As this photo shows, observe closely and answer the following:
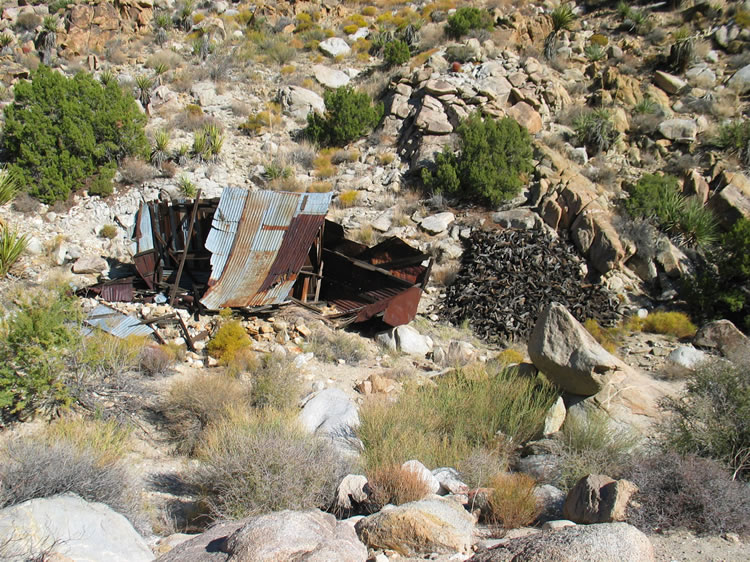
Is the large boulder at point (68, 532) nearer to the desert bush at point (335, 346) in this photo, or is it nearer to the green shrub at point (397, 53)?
the desert bush at point (335, 346)

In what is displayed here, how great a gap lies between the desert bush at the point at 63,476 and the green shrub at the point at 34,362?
1204 millimetres

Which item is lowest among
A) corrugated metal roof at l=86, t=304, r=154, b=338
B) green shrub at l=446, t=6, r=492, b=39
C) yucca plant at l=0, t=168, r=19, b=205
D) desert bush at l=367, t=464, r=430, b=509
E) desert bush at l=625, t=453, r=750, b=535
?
corrugated metal roof at l=86, t=304, r=154, b=338

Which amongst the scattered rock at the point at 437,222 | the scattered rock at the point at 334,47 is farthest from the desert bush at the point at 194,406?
the scattered rock at the point at 334,47

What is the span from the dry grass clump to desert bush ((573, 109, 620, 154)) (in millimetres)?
7137

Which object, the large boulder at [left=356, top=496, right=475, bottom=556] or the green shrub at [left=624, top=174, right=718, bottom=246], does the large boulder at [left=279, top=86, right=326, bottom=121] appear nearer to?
the green shrub at [left=624, top=174, right=718, bottom=246]

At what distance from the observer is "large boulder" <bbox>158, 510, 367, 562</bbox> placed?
9.07ft

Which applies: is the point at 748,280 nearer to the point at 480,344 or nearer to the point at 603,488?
the point at 480,344

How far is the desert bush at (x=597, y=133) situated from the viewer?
54.5ft

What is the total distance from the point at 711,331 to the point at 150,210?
11.8 meters

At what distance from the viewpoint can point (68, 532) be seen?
343 cm

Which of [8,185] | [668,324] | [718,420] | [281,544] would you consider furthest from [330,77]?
[281,544]

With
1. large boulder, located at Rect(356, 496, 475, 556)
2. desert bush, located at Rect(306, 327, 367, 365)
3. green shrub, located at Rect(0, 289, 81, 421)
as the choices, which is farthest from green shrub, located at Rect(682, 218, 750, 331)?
green shrub, located at Rect(0, 289, 81, 421)

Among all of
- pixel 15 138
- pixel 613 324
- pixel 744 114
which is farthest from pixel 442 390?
pixel 744 114

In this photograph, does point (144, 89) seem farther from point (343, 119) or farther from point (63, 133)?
point (343, 119)
